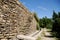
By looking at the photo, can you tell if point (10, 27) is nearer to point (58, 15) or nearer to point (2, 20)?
point (2, 20)

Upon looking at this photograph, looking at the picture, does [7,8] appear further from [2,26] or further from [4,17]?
[2,26]

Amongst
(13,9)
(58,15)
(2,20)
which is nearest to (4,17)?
(2,20)

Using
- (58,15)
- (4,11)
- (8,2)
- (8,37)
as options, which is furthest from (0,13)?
(58,15)

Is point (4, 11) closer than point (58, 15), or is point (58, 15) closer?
point (4, 11)

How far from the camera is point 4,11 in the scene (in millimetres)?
4957

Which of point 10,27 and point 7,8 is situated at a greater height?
point 7,8

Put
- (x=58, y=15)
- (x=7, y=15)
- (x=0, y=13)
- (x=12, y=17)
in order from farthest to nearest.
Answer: (x=58, y=15) → (x=12, y=17) → (x=7, y=15) → (x=0, y=13)

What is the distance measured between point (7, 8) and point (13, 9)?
1.59 feet

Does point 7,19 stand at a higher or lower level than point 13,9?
lower

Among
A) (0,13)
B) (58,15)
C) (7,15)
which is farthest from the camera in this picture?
(58,15)

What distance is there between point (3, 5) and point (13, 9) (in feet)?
2.38

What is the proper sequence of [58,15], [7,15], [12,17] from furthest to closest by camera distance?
[58,15] < [12,17] < [7,15]

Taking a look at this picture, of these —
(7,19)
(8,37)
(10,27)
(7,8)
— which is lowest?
(8,37)

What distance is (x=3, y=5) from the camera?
4965 mm
